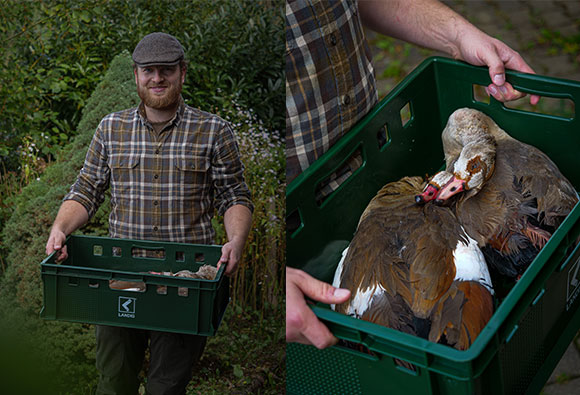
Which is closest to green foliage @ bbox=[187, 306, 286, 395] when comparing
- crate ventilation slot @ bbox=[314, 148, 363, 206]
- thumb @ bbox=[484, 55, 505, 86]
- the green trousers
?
the green trousers

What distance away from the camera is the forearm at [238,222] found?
1479mm

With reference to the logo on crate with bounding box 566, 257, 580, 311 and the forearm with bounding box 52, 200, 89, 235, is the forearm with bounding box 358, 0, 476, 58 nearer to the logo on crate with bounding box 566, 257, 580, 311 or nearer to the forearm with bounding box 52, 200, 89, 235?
the logo on crate with bounding box 566, 257, 580, 311

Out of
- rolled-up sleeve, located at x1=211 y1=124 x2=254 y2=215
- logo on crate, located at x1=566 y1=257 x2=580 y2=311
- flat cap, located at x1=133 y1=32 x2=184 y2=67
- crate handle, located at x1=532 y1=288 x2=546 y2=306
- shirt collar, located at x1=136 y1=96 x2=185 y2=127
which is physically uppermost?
flat cap, located at x1=133 y1=32 x2=184 y2=67

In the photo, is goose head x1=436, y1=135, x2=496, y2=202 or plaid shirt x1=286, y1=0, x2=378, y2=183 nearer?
plaid shirt x1=286, y1=0, x2=378, y2=183

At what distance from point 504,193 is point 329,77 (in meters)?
0.54

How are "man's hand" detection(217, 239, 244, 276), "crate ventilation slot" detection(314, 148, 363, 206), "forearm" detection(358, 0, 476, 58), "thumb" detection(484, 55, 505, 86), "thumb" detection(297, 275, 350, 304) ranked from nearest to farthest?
"thumb" detection(297, 275, 350, 304) → "man's hand" detection(217, 239, 244, 276) → "crate ventilation slot" detection(314, 148, 363, 206) → "thumb" detection(484, 55, 505, 86) → "forearm" detection(358, 0, 476, 58)

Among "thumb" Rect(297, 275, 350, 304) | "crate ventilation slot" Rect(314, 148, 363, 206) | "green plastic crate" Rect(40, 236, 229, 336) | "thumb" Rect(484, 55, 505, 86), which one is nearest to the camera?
"thumb" Rect(297, 275, 350, 304)

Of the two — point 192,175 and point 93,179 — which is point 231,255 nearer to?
point 192,175

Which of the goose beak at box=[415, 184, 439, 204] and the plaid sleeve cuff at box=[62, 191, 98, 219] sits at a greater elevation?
the plaid sleeve cuff at box=[62, 191, 98, 219]

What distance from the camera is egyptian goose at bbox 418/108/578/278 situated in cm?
163

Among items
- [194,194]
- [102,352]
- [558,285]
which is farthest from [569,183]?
[102,352]

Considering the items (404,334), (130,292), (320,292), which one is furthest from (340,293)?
(130,292)

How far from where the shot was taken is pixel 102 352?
1.46 m

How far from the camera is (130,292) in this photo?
1.35 metres
